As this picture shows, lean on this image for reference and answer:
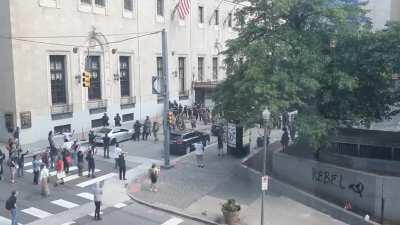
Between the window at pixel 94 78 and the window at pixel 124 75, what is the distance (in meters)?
2.89

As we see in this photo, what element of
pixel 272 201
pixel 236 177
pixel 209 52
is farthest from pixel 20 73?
pixel 209 52

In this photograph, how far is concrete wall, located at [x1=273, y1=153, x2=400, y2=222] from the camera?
1803 cm

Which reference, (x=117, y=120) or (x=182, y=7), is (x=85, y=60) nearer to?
(x=117, y=120)

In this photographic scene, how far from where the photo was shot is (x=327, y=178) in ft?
64.9

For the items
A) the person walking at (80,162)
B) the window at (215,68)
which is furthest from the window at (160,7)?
the person walking at (80,162)

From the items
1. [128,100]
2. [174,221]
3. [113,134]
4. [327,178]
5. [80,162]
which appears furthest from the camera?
[128,100]

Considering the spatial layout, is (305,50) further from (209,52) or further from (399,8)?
(399,8)

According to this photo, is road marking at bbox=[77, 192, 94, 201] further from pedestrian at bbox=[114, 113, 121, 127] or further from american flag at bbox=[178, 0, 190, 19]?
american flag at bbox=[178, 0, 190, 19]

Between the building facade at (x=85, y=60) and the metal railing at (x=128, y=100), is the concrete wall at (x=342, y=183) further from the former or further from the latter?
the metal railing at (x=128, y=100)

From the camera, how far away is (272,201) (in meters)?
19.6

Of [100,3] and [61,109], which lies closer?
[61,109]

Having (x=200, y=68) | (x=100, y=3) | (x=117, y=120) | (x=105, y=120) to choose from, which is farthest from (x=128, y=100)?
(x=200, y=68)

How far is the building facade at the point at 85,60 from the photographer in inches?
1129

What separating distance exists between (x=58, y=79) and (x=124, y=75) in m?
7.37
